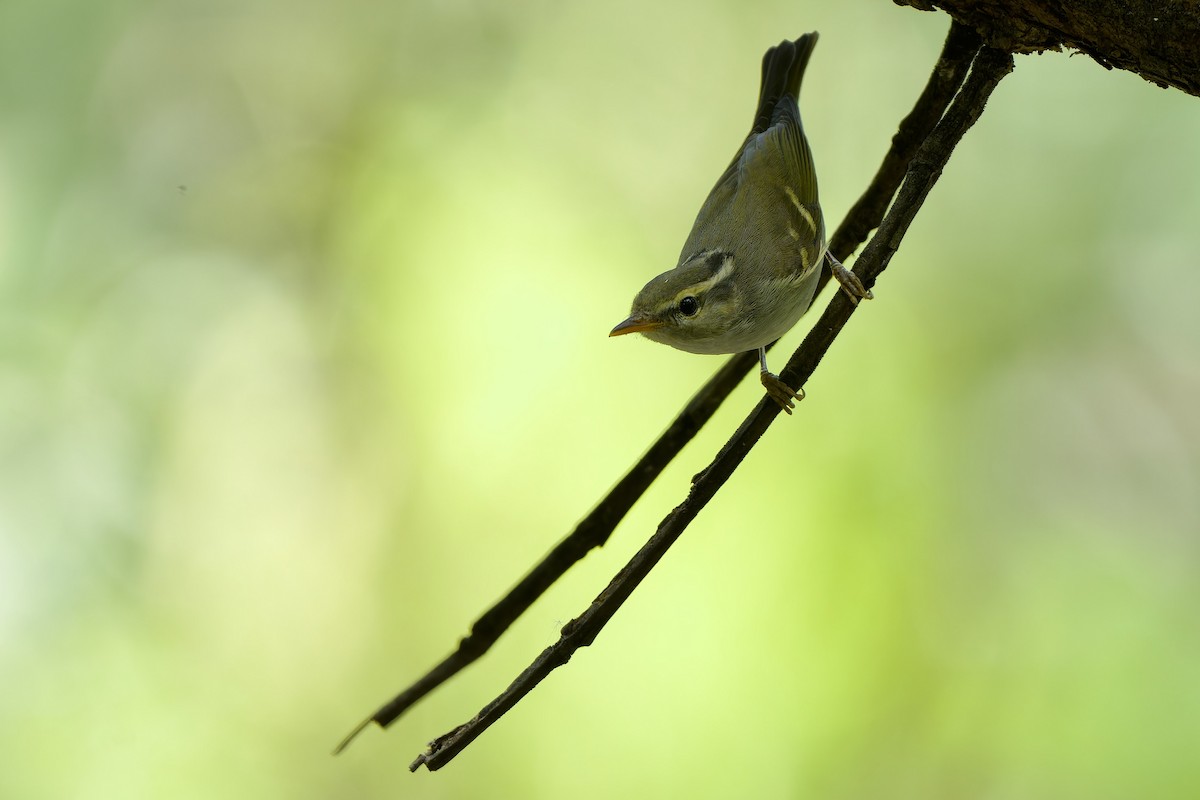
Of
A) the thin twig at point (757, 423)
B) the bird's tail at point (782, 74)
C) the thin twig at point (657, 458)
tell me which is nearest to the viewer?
the thin twig at point (757, 423)

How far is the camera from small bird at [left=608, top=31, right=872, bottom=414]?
2.10 meters

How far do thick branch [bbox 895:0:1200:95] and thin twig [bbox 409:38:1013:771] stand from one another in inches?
2.2

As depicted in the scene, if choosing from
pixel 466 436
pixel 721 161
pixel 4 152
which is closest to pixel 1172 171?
pixel 721 161

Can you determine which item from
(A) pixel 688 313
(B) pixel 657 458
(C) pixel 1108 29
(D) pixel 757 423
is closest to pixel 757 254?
(A) pixel 688 313

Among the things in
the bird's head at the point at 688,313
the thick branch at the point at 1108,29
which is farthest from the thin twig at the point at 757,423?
the bird's head at the point at 688,313

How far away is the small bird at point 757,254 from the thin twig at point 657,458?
129 millimetres

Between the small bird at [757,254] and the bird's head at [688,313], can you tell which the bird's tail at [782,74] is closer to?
the small bird at [757,254]

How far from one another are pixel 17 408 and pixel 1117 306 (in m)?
4.19

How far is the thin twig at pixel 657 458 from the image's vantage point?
1783 millimetres

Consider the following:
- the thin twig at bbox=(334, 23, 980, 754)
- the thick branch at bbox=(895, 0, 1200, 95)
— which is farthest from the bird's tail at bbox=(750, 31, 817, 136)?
the thick branch at bbox=(895, 0, 1200, 95)

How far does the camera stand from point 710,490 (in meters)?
1.51

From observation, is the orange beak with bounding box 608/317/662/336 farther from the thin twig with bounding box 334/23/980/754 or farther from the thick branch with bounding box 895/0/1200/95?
the thick branch with bounding box 895/0/1200/95

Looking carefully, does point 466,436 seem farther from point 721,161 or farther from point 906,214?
point 906,214

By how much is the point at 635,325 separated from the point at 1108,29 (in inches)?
39.5
